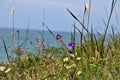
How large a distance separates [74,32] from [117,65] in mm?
627

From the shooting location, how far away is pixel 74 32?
112 inches

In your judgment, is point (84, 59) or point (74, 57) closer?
point (84, 59)

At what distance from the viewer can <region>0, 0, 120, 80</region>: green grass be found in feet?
7.14

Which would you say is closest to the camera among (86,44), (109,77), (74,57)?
(109,77)

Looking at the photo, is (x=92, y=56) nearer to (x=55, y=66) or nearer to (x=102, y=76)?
(x=55, y=66)

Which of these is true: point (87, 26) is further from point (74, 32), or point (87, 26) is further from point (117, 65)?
point (117, 65)

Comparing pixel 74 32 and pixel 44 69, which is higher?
pixel 74 32

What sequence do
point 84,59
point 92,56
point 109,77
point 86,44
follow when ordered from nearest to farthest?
point 109,77, point 84,59, point 92,56, point 86,44

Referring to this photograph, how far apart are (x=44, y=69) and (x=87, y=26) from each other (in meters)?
0.46

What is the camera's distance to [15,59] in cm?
284

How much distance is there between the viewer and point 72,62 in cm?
255

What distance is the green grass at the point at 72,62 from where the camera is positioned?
2176 millimetres

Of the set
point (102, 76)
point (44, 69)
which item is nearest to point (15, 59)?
point (44, 69)

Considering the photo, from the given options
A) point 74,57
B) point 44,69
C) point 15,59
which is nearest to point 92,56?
point 74,57
